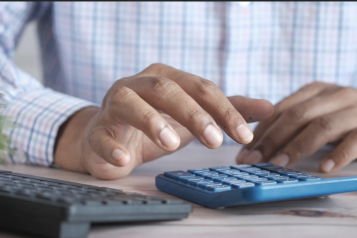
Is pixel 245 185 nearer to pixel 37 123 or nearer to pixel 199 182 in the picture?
pixel 199 182

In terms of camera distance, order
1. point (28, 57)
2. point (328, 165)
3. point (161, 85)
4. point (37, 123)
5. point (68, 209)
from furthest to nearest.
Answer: point (28, 57), point (37, 123), point (328, 165), point (161, 85), point (68, 209)

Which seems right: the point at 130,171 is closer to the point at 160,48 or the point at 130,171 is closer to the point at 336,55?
the point at 160,48

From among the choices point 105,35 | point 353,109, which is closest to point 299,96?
point 353,109

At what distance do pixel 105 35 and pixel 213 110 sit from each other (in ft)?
2.46

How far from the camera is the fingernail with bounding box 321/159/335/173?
0.64m

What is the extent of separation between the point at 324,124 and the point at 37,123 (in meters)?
0.49

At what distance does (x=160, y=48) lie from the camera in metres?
1.19

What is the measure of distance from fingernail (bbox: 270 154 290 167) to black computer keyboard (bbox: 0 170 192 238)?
0.32m

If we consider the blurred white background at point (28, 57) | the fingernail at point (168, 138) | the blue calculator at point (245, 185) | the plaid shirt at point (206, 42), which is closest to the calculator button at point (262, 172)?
the blue calculator at point (245, 185)

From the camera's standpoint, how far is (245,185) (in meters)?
0.42

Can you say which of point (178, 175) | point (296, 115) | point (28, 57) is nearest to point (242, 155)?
point (296, 115)

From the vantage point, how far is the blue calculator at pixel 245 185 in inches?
15.4

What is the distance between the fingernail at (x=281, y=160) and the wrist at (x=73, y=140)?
0.29 m

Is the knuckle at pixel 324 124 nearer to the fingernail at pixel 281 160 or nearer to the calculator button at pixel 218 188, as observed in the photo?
the fingernail at pixel 281 160
